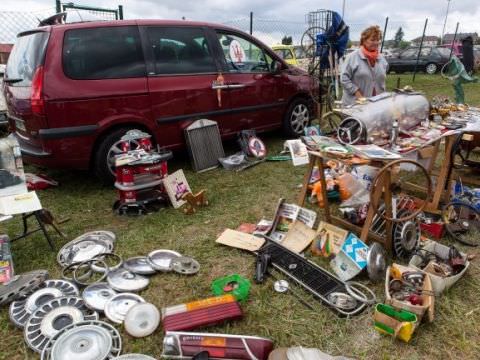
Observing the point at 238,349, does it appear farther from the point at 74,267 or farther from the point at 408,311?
the point at 74,267

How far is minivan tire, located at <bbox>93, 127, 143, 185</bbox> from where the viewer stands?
3.99 m

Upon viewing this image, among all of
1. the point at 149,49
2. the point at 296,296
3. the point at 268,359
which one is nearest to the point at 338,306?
the point at 296,296

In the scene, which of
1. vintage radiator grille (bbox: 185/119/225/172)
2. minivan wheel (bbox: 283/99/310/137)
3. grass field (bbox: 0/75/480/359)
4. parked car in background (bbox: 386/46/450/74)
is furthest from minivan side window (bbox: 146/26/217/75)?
parked car in background (bbox: 386/46/450/74)

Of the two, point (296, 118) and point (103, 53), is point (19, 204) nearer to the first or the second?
point (103, 53)

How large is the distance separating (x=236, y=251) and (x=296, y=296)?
27.7 inches

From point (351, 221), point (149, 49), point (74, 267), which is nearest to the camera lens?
point (74, 267)

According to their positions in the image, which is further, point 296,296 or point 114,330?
point 296,296

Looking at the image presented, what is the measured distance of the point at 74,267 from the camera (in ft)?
9.09

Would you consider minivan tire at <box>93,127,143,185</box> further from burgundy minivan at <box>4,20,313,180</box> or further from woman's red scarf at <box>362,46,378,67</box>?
woman's red scarf at <box>362,46,378,67</box>

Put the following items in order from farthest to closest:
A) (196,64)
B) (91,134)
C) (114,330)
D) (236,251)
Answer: (196,64)
(91,134)
(236,251)
(114,330)

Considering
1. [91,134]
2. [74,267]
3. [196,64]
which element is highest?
[196,64]

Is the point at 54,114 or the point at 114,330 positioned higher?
the point at 54,114

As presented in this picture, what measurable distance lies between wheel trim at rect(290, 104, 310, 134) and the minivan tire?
A: 273 cm

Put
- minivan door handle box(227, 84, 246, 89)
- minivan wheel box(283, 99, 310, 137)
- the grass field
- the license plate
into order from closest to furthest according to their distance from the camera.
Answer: the grass field → the license plate → minivan door handle box(227, 84, 246, 89) → minivan wheel box(283, 99, 310, 137)
